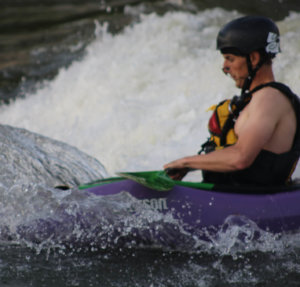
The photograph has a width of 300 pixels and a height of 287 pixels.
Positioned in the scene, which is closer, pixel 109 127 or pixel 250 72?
pixel 250 72

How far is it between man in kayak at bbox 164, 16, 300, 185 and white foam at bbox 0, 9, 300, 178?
8.86 ft

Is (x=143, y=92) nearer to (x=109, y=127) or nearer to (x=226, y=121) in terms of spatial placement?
(x=109, y=127)

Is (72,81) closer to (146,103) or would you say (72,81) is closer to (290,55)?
(146,103)

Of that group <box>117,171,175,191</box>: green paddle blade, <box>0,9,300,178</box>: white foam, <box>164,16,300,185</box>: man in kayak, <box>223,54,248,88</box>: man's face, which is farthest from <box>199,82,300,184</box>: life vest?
<box>0,9,300,178</box>: white foam

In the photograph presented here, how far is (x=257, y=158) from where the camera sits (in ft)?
10.0

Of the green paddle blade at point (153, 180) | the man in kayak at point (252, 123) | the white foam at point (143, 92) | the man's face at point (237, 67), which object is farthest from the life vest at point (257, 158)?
the white foam at point (143, 92)

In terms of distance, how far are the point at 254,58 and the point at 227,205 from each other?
2.68ft

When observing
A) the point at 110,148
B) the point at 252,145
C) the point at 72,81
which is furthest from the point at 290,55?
the point at 252,145

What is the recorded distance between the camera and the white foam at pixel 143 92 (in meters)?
6.32

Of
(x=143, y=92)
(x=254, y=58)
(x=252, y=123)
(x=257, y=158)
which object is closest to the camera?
(x=252, y=123)

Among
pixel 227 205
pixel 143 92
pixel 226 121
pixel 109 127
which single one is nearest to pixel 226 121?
pixel 226 121

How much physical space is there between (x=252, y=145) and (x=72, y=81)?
5.89 metres

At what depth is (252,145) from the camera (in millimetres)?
2910

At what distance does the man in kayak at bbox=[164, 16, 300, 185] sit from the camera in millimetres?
2936
